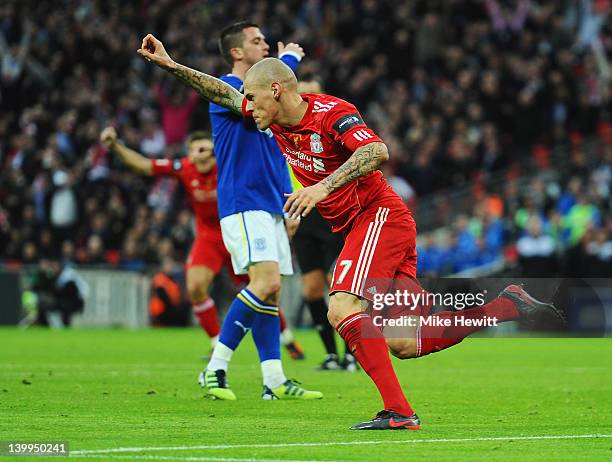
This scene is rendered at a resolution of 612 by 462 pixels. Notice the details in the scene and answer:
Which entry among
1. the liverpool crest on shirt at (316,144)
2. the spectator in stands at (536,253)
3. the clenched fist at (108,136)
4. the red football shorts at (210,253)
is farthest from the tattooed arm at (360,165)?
the spectator in stands at (536,253)

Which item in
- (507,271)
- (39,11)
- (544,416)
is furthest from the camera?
(39,11)

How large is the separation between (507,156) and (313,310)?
13.4 metres

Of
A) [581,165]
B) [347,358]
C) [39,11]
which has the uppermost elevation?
[39,11]

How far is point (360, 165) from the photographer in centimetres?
700

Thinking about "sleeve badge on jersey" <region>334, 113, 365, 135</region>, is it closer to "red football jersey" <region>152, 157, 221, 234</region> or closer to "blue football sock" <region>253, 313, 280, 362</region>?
"blue football sock" <region>253, 313, 280, 362</region>

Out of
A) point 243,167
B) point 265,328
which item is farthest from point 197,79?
point 265,328

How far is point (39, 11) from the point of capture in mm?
29266

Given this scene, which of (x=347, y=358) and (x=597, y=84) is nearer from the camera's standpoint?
(x=347, y=358)

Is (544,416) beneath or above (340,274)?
beneath

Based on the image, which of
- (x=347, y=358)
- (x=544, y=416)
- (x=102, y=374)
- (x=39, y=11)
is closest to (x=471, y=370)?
(x=347, y=358)

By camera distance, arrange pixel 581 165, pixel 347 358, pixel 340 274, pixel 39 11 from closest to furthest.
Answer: pixel 340 274
pixel 347 358
pixel 581 165
pixel 39 11

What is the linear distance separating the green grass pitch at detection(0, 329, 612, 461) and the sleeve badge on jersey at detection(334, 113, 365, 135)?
169cm

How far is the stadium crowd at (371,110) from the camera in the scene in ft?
77.7

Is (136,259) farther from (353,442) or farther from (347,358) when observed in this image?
(353,442)
